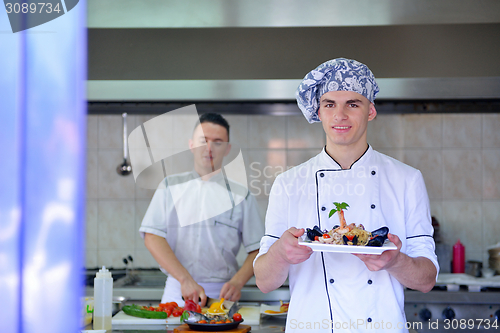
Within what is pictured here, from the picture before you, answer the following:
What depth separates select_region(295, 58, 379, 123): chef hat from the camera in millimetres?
1345

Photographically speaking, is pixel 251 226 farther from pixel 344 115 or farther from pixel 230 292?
pixel 344 115

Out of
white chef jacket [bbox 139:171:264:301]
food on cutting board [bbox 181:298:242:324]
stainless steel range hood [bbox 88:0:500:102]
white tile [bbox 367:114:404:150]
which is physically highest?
stainless steel range hood [bbox 88:0:500:102]

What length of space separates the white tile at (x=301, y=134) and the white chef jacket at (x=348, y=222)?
1740 mm

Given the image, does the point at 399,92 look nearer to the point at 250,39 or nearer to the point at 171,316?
the point at 250,39

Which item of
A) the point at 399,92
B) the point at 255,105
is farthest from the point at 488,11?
the point at 255,105

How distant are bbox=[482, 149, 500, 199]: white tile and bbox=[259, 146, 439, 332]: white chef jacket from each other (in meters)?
2.09

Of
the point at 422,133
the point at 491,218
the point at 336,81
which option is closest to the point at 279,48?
the point at 336,81

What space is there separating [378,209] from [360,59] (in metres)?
0.91

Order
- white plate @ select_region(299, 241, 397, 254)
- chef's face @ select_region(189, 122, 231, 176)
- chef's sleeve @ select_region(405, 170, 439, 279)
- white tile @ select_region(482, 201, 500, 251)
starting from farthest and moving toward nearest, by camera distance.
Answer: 1. white tile @ select_region(482, 201, 500, 251)
2. chef's face @ select_region(189, 122, 231, 176)
3. chef's sleeve @ select_region(405, 170, 439, 279)
4. white plate @ select_region(299, 241, 397, 254)

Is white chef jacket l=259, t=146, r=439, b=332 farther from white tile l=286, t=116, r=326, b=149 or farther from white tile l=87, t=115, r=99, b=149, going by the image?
white tile l=87, t=115, r=99, b=149

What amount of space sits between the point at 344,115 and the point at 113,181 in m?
2.30

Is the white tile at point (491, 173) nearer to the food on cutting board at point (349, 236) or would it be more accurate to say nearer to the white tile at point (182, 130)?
the white tile at point (182, 130)

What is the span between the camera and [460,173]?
3189 millimetres

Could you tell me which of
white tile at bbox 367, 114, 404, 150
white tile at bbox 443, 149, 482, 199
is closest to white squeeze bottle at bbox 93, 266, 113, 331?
white tile at bbox 367, 114, 404, 150
